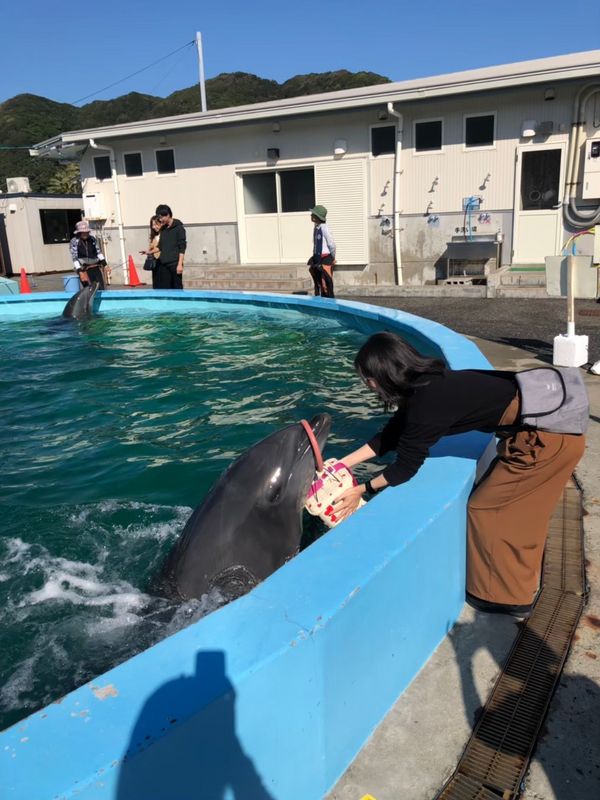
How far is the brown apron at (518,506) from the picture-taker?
276 centimetres


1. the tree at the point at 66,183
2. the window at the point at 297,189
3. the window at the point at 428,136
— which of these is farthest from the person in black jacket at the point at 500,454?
the tree at the point at 66,183

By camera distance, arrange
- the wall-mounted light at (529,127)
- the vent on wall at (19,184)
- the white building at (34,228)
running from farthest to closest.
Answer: the vent on wall at (19,184), the white building at (34,228), the wall-mounted light at (529,127)

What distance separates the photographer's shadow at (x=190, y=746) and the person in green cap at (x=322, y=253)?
9688mm

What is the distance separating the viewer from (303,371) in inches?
304

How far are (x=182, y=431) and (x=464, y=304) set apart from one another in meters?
7.55

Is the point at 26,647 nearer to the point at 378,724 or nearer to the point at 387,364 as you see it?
the point at 378,724

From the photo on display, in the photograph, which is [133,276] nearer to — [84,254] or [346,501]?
[84,254]

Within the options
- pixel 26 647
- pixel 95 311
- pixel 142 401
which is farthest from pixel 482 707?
pixel 95 311

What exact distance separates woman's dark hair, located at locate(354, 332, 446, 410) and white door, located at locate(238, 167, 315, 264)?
1498cm

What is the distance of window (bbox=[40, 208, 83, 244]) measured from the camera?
75.9ft

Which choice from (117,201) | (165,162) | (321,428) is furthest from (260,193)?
(321,428)

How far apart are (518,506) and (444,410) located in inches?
20.9

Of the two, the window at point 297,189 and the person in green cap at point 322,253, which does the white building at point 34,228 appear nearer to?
the window at point 297,189

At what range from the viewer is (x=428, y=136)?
15.1 m
